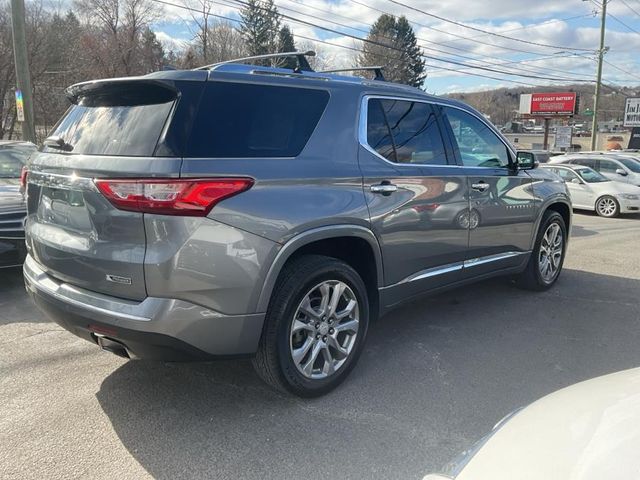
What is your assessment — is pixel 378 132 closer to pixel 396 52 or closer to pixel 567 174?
pixel 567 174

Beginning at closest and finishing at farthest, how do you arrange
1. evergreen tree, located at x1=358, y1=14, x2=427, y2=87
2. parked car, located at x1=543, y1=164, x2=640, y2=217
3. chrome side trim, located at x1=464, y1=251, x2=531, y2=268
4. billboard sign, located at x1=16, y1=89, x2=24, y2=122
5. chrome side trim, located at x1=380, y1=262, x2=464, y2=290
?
chrome side trim, located at x1=380, y1=262, x2=464, y2=290, chrome side trim, located at x1=464, y1=251, x2=531, y2=268, billboard sign, located at x1=16, y1=89, x2=24, y2=122, parked car, located at x1=543, y1=164, x2=640, y2=217, evergreen tree, located at x1=358, y1=14, x2=427, y2=87

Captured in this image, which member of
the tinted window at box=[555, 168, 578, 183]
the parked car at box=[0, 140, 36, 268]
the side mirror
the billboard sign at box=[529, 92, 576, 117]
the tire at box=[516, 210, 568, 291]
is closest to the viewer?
the side mirror

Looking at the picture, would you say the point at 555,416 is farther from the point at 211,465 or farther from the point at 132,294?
the point at 132,294

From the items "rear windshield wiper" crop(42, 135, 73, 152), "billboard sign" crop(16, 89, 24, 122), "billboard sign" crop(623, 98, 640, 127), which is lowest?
"rear windshield wiper" crop(42, 135, 73, 152)

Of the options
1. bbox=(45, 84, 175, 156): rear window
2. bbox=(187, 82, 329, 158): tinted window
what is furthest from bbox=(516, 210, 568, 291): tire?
bbox=(45, 84, 175, 156): rear window

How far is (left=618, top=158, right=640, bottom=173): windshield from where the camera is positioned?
16017mm

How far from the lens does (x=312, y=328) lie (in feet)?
10.9

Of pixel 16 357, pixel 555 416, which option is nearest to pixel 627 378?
pixel 555 416

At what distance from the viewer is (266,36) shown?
54531 mm

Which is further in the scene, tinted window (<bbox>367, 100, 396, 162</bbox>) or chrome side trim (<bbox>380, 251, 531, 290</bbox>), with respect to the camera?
chrome side trim (<bbox>380, 251, 531, 290</bbox>)

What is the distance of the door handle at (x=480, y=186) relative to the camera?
448 cm

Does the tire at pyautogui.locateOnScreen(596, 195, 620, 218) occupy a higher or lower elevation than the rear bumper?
lower

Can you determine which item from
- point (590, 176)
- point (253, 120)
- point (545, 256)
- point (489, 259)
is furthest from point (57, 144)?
point (590, 176)

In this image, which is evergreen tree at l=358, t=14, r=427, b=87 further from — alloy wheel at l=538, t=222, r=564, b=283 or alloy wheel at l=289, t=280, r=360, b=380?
alloy wheel at l=289, t=280, r=360, b=380
